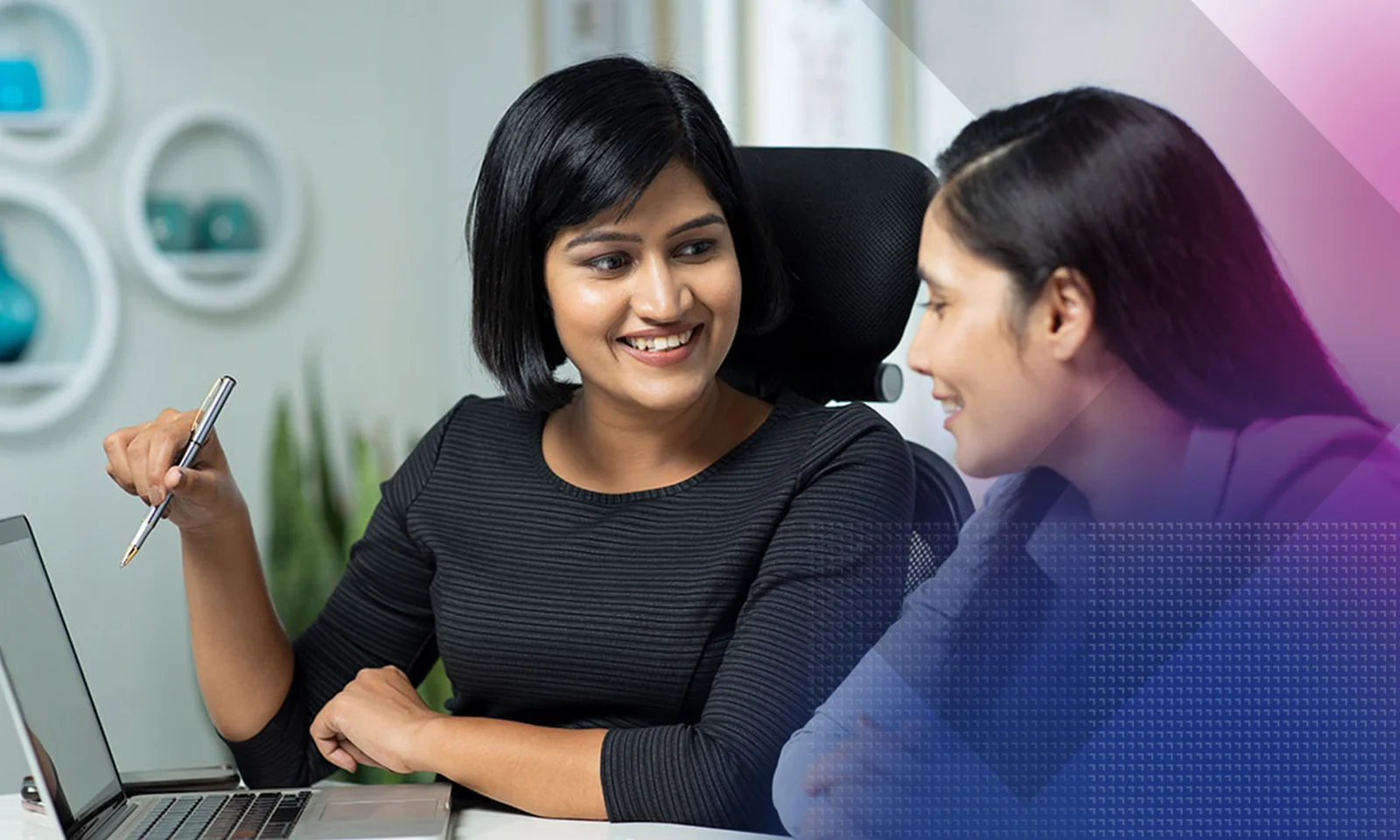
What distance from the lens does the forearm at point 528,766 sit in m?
0.81

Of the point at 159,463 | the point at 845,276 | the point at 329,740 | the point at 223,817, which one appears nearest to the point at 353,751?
the point at 329,740

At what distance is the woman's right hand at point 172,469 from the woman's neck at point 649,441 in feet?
0.80

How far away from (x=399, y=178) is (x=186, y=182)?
1.66 ft

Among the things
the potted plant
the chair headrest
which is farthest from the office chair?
the potted plant

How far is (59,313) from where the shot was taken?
6.35 feet

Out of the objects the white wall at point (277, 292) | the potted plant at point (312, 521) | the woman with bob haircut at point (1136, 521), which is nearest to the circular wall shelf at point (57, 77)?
the white wall at point (277, 292)

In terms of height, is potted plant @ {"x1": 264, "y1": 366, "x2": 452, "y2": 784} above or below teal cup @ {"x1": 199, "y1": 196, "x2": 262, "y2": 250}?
below

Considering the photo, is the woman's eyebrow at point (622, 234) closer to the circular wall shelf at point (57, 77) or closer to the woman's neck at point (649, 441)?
the woman's neck at point (649, 441)

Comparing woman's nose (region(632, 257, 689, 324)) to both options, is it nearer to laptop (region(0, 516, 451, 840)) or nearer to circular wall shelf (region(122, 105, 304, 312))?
laptop (region(0, 516, 451, 840))

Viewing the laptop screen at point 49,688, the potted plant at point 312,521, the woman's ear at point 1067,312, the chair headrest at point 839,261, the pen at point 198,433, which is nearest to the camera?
the woman's ear at point 1067,312

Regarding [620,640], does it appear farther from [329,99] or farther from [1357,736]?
[329,99]

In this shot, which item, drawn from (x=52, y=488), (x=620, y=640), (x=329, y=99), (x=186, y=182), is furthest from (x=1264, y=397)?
(x=329, y=99)

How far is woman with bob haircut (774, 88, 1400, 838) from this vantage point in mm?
417

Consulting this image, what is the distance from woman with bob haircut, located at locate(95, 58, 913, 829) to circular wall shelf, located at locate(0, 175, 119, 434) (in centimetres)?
101
